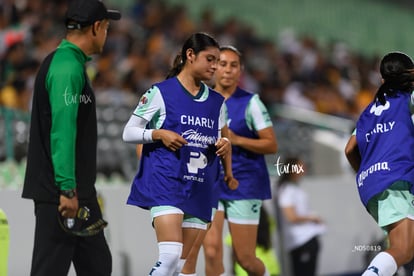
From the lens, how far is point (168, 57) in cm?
2064

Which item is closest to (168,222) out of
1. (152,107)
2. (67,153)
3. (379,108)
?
(152,107)

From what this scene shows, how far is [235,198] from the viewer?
10.2 meters

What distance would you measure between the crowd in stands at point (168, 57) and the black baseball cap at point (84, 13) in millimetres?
7269

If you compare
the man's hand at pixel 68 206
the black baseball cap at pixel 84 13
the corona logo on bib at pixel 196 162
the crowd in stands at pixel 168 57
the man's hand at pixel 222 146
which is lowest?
the crowd in stands at pixel 168 57

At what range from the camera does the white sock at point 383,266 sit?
823cm

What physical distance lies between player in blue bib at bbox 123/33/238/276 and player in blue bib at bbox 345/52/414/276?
1130mm

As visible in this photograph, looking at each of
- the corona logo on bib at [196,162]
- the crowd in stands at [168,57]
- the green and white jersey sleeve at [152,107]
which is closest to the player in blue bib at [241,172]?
the corona logo on bib at [196,162]

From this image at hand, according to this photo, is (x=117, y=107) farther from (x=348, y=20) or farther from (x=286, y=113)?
(x=348, y=20)

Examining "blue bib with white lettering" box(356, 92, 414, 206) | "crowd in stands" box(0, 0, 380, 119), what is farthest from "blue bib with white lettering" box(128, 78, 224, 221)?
"crowd in stands" box(0, 0, 380, 119)

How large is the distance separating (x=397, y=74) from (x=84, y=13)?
2474 mm

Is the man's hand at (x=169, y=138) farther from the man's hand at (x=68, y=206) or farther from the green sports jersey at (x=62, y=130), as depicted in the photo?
the man's hand at (x=68, y=206)

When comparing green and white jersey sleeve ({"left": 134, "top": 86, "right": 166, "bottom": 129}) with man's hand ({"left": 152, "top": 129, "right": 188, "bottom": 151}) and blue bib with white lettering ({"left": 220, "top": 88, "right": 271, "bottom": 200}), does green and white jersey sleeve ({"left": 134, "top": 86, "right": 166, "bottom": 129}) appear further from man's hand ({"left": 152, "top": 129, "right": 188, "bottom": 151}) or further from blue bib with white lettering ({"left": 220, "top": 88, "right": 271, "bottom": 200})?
blue bib with white lettering ({"left": 220, "top": 88, "right": 271, "bottom": 200})

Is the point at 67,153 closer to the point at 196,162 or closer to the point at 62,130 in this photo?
the point at 62,130

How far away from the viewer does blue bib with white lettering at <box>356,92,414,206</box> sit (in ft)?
27.8
